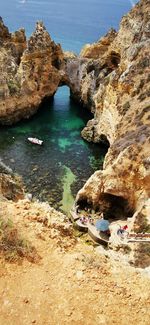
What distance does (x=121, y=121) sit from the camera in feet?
138

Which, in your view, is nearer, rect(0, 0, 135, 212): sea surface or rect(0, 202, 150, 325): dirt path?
rect(0, 202, 150, 325): dirt path

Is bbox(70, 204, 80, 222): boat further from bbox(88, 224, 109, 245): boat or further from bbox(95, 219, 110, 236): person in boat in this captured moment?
bbox(95, 219, 110, 236): person in boat

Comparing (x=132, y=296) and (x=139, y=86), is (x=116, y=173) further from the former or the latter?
(x=132, y=296)

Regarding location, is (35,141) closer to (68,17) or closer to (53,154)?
(53,154)

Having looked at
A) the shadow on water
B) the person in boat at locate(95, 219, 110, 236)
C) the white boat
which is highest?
the person in boat at locate(95, 219, 110, 236)

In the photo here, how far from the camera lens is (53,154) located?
4909 centimetres

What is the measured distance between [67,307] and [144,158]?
22776 millimetres

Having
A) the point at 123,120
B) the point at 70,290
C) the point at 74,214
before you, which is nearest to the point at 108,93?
the point at 123,120

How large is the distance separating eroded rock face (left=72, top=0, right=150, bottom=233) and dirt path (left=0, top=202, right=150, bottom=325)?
1842cm

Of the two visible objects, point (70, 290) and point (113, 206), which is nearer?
point (70, 290)

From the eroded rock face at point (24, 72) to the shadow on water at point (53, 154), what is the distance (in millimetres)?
2321

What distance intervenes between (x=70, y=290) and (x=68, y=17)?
493 feet

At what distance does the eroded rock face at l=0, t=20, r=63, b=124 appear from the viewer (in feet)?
191

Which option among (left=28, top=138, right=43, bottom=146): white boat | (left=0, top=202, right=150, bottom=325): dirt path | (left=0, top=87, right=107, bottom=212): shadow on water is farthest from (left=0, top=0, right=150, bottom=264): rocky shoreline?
(left=0, top=202, right=150, bottom=325): dirt path
